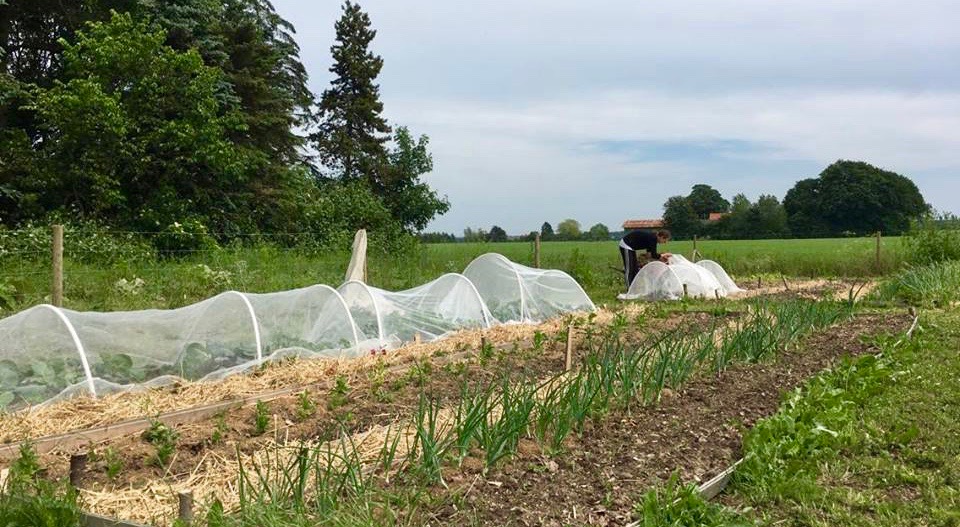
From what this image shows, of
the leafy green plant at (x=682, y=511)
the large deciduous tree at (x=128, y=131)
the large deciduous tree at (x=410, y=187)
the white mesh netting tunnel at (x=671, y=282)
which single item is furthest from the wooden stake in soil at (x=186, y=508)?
the large deciduous tree at (x=410, y=187)

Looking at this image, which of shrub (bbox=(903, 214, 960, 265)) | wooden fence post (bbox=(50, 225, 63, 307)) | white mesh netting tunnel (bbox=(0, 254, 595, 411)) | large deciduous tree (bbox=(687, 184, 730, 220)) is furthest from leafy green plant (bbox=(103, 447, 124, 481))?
large deciduous tree (bbox=(687, 184, 730, 220))

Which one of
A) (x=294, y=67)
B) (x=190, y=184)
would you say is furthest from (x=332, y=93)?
(x=190, y=184)

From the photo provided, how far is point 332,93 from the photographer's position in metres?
33.0

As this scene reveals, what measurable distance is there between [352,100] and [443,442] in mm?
31247

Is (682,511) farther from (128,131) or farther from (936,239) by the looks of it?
(936,239)

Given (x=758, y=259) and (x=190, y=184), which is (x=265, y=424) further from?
(x=758, y=259)

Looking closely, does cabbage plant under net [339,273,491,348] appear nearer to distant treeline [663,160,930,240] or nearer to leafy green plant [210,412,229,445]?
leafy green plant [210,412,229,445]

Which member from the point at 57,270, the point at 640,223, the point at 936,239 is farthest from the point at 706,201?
the point at 57,270

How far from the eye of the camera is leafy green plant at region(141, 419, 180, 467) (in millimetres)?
3773

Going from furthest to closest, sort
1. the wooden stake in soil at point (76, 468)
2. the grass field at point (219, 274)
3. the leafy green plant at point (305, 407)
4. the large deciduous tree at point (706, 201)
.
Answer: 1. the large deciduous tree at point (706, 201)
2. the grass field at point (219, 274)
3. the leafy green plant at point (305, 407)
4. the wooden stake in soil at point (76, 468)

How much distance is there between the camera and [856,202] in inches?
2023

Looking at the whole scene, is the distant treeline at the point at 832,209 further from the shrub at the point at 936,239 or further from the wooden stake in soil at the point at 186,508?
the wooden stake in soil at the point at 186,508

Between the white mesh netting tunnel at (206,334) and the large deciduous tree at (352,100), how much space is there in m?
24.2

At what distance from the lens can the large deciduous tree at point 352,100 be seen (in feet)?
105
